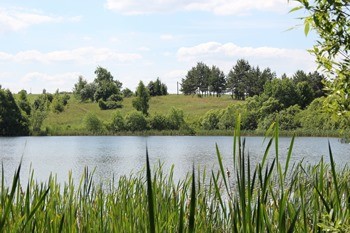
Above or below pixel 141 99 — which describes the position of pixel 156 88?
above

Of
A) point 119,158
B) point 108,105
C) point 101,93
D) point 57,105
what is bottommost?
point 119,158

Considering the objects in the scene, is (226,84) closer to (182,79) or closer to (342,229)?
(182,79)

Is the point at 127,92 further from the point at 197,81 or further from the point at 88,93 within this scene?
the point at 197,81

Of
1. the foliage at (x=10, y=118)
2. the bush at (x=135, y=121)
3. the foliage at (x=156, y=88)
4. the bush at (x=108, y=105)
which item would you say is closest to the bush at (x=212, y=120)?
the bush at (x=135, y=121)

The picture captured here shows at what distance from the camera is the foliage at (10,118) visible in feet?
240

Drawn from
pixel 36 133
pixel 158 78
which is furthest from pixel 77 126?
pixel 158 78

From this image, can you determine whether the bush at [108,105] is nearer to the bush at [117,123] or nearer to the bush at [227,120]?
the bush at [117,123]

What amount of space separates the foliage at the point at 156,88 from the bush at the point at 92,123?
1201 inches

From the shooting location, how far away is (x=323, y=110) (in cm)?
415

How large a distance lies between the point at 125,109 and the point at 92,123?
1365 centimetres

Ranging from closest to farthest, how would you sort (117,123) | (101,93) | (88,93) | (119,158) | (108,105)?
(119,158)
(117,123)
(108,105)
(101,93)
(88,93)

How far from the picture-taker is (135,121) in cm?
8306

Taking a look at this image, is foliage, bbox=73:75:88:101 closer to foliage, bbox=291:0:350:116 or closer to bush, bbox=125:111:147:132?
bush, bbox=125:111:147:132

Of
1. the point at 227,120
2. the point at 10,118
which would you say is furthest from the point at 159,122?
the point at 10,118
